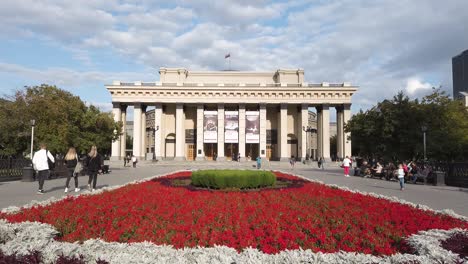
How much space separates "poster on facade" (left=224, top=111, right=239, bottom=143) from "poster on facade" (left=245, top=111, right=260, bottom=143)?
1.88 metres

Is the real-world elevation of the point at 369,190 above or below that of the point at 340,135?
below

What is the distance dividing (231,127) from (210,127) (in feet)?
12.9

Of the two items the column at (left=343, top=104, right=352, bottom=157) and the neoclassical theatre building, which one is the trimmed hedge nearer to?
the neoclassical theatre building

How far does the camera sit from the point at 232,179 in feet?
42.5

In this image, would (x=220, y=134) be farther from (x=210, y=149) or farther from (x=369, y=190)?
(x=369, y=190)

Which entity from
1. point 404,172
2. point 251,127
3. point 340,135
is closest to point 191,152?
point 251,127

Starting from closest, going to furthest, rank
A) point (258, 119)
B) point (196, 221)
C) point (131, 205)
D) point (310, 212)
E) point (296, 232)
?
point (296, 232) < point (196, 221) < point (310, 212) < point (131, 205) < point (258, 119)

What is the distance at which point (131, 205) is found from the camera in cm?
894

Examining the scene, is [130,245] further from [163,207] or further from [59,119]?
[59,119]

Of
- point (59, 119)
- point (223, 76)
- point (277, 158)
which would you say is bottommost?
point (277, 158)

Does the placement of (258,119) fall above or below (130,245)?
above

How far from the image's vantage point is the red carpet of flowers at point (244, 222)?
5695 millimetres

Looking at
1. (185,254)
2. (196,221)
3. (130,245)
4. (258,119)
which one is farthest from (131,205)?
(258,119)

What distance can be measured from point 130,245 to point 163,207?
3.57 meters
